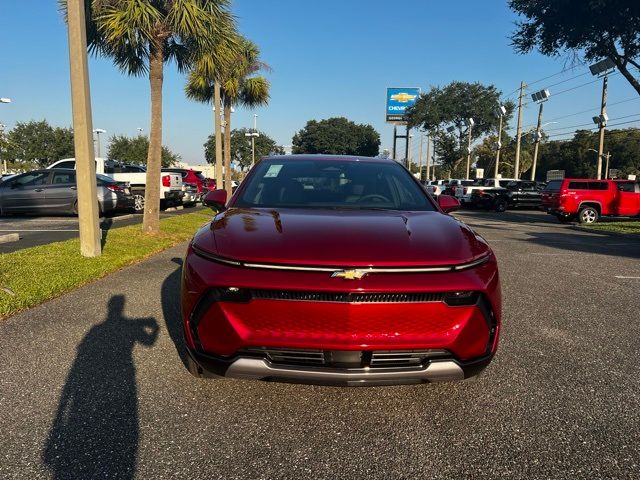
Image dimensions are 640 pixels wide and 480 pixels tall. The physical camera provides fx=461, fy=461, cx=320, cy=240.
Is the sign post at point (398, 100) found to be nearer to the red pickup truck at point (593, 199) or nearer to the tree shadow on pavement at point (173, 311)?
the red pickup truck at point (593, 199)

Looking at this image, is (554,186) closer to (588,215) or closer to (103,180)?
(588,215)

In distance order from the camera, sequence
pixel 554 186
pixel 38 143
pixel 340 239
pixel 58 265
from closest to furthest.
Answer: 1. pixel 340 239
2. pixel 58 265
3. pixel 554 186
4. pixel 38 143

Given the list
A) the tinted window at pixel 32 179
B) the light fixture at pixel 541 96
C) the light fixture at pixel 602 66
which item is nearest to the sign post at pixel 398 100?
the light fixture at pixel 541 96

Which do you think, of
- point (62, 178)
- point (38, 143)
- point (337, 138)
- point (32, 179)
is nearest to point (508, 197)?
point (62, 178)

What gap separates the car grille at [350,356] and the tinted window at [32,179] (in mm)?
13700

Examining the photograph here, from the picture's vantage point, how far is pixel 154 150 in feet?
32.8

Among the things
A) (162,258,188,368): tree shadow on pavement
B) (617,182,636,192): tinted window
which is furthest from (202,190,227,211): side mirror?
(617,182,636,192): tinted window

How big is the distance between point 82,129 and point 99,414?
5.56 metres

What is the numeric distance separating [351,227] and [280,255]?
55 cm

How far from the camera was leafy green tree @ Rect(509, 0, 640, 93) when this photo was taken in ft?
52.4

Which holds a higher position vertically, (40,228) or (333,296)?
(333,296)

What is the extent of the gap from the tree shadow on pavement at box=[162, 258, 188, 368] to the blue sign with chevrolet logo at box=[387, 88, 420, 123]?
43.5 meters

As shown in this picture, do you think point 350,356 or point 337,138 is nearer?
point 350,356

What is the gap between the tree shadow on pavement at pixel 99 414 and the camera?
2152mm
